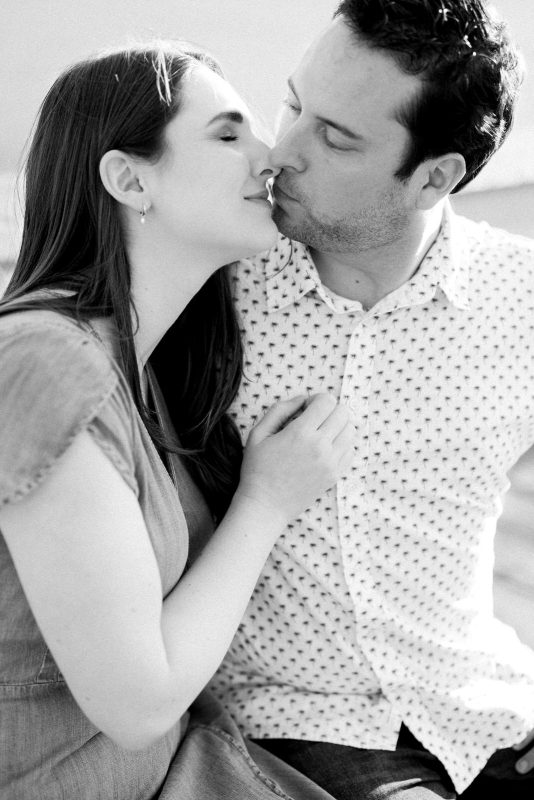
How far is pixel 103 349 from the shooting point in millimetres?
1099

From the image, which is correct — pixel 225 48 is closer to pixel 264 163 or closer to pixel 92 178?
pixel 264 163

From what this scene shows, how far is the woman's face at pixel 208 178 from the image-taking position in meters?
1.25

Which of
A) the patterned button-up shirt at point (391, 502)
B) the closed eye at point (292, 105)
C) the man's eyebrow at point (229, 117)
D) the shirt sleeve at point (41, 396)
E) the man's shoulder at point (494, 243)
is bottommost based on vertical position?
the patterned button-up shirt at point (391, 502)

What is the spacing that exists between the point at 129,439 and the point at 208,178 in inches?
15.3

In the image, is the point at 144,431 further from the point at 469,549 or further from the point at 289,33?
the point at 289,33

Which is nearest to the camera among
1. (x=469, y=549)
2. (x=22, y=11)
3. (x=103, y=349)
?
(x=103, y=349)

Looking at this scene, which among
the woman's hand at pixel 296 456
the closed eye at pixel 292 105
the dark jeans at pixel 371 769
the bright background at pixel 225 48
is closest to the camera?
the woman's hand at pixel 296 456

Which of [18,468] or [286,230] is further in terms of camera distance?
[286,230]

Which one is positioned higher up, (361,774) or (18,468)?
(18,468)

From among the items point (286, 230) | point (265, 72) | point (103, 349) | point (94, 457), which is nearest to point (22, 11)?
point (265, 72)

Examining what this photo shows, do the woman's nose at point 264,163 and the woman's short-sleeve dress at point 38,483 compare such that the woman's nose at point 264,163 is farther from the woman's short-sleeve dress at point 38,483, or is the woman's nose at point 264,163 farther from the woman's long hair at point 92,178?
the woman's short-sleeve dress at point 38,483

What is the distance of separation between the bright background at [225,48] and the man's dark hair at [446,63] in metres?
0.74

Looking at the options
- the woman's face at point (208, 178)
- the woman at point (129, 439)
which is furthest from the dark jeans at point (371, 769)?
the woman's face at point (208, 178)

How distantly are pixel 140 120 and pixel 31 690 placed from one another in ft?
2.38
